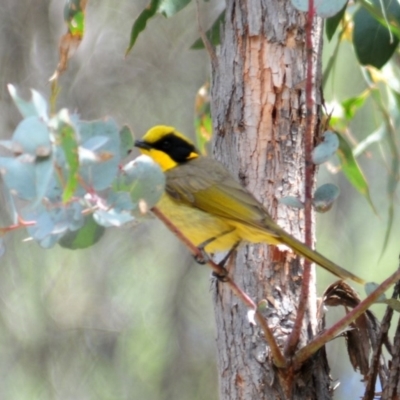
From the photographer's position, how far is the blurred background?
16.7ft

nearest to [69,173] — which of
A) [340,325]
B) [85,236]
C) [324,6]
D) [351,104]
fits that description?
[85,236]

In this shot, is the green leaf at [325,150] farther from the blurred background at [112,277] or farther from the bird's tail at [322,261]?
the blurred background at [112,277]

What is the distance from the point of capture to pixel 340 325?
2074 mm

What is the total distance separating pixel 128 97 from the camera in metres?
5.35

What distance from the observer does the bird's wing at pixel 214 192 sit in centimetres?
246

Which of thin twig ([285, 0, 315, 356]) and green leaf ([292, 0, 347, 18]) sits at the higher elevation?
green leaf ([292, 0, 347, 18])

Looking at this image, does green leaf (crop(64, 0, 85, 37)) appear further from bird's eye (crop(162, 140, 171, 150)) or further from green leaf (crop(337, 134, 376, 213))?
green leaf (crop(337, 134, 376, 213))

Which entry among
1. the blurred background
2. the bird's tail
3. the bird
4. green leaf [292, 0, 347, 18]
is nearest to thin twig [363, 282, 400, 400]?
the bird's tail

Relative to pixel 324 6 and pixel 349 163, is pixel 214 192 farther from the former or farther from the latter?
pixel 324 6

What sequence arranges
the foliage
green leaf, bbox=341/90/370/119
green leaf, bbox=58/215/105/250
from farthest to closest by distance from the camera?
green leaf, bbox=341/90/370/119, green leaf, bbox=58/215/105/250, the foliage

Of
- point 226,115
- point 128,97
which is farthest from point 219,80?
point 128,97

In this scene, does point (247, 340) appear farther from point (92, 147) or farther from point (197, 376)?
point (197, 376)

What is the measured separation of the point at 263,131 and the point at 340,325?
0.73 m

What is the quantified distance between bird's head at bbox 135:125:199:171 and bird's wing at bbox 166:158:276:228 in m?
0.12
